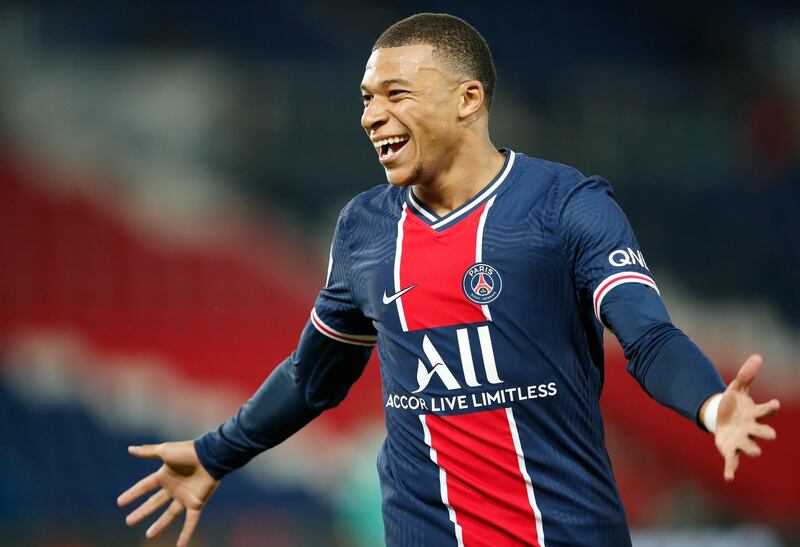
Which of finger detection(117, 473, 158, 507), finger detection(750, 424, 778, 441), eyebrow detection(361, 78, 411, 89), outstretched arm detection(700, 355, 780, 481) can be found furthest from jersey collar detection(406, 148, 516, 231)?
finger detection(117, 473, 158, 507)

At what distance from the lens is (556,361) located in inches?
114

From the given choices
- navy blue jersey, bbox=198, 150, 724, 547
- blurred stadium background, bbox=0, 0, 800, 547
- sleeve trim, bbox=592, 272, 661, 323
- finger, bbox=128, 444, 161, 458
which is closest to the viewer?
sleeve trim, bbox=592, 272, 661, 323

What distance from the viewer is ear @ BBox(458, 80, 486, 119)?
313cm

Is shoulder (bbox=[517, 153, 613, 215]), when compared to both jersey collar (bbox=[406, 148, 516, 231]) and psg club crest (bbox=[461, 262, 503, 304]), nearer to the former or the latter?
jersey collar (bbox=[406, 148, 516, 231])

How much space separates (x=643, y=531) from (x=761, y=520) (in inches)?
43.3

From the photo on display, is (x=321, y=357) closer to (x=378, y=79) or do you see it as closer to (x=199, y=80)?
(x=378, y=79)

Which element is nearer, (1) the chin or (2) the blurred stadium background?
(1) the chin

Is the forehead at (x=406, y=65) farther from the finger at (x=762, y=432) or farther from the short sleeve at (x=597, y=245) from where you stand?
the finger at (x=762, y=432)

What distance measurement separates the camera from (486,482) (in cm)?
294

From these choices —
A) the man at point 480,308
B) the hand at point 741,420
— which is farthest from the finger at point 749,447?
the man at point 480,308

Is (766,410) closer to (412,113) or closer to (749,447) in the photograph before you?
(749,447)

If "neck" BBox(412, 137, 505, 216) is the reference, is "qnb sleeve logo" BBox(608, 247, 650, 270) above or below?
below

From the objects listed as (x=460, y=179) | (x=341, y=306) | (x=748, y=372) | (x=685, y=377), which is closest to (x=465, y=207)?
(x=460, y=179)

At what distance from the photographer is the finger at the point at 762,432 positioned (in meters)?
2.15
